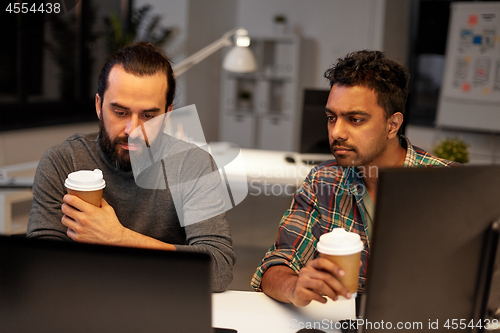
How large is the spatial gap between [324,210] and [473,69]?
403cm

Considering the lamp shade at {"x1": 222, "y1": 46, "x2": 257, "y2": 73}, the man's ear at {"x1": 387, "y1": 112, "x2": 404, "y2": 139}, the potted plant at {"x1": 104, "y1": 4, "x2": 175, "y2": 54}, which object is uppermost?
the potted plant at {"x1": 104, "y1": 4, "x2": 175, "y2": 54}

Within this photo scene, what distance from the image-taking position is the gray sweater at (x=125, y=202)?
4.27 feet

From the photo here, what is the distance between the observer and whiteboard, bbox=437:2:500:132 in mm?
4664

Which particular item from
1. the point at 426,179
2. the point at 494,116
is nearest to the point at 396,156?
the point at 426,179

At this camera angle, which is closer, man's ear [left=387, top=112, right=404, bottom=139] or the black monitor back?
the black monitor back

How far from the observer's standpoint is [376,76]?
1.48 m

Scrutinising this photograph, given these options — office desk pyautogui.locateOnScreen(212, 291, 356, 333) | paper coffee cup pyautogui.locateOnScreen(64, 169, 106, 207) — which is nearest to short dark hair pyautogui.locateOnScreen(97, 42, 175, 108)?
paper coffee cup pyautogui.locateOnScreen(64, 169, 106, 207)

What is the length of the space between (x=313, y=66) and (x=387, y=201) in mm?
5473

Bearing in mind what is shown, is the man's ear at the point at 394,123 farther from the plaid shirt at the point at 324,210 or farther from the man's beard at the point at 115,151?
the man's beard at the point at 115,151

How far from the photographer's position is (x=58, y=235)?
4.16 feet

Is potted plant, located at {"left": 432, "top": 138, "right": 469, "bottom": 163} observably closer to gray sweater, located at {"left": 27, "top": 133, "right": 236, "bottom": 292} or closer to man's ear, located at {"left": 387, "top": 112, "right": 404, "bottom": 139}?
man's ear, located at {"left": 387, "top": 112, "right": 404, "bottom": 139}

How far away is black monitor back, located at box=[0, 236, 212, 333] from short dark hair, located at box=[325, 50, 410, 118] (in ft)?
3.27

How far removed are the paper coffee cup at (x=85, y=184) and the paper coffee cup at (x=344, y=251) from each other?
524 millimetres

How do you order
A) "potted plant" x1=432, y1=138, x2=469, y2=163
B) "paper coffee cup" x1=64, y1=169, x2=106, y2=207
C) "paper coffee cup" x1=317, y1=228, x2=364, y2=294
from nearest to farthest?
A: "paper coffee cup" x1=317, y1=228, x2=364, y2=294 < "paper coffee cup" x1=64, y1=169, x2=106, y2=207 < "potted plant" x1=432, y1=138, x2=469, y2=163
